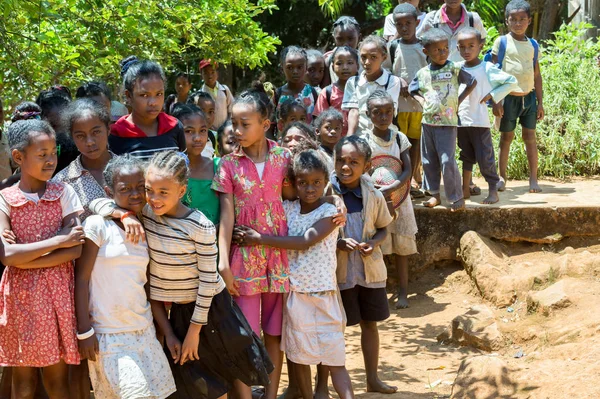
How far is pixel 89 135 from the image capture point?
12.2ft

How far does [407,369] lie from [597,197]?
268 cm

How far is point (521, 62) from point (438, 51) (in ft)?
3.74

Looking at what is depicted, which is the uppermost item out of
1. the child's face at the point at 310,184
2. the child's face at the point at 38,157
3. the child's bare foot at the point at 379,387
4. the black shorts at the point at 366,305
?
the child's face at the point at 38,157

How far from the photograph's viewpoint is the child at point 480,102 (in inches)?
246

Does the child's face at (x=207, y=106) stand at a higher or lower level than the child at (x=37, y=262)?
higher

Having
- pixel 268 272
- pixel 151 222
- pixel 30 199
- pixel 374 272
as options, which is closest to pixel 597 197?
pixel 374 272

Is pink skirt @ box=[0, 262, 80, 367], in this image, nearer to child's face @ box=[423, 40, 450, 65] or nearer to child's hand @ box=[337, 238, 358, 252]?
child's hand @ box=[337, 238, 358, 252]

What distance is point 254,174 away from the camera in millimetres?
3998

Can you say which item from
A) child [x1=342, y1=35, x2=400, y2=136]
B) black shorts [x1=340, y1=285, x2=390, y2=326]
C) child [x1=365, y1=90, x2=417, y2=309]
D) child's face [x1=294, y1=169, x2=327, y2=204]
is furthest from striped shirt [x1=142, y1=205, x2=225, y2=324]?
child [x1=342, y1=35, x2=400, y2=136]

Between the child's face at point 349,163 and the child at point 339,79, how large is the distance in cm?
160

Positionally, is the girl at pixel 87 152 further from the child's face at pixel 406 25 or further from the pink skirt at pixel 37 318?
the child's face at pixel 406 25

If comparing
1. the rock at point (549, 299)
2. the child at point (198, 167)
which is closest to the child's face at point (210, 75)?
the child at point (198, 167)

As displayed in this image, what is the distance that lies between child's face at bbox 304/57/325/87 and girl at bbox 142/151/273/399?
342cm

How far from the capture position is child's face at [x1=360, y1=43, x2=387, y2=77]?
19.1 ft
